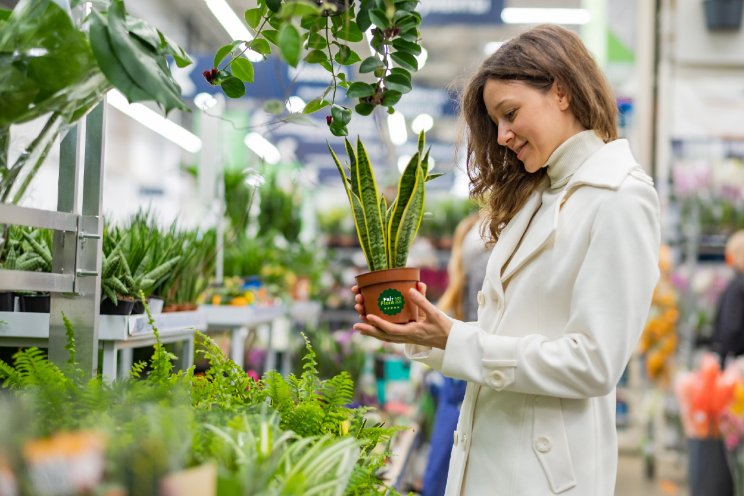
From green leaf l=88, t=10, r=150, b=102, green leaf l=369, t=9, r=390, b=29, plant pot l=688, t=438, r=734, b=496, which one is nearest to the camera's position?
green leaf l=88, t=10, r=150, b=102

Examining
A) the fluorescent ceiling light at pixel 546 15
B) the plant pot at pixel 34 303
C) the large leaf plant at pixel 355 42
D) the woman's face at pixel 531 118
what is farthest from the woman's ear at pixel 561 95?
the fluorescent ceiling light at pixel 546 15

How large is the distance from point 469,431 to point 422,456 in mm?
4013

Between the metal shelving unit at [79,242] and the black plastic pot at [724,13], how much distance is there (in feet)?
19.6

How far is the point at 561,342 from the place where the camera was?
1.46 metres

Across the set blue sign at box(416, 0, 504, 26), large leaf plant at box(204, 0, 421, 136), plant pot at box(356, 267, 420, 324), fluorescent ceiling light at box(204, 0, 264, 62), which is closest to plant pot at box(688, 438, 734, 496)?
blue sign at box(416, 0, 504, 26)

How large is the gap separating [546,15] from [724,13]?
208cm

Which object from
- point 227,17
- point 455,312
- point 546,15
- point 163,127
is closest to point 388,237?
point 227,17

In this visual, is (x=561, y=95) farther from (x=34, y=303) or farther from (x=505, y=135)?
(x=34, y=303)

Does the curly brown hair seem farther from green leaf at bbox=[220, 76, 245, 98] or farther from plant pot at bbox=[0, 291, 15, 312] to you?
plant pot at bbox=[0, 291, 15, 312]

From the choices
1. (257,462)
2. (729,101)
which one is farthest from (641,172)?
(729,101)

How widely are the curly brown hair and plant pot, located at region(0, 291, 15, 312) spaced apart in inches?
40.5

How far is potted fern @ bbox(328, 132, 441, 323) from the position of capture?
151 cm

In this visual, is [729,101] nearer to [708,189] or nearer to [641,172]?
[708,189]

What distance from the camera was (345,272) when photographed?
7.39m
